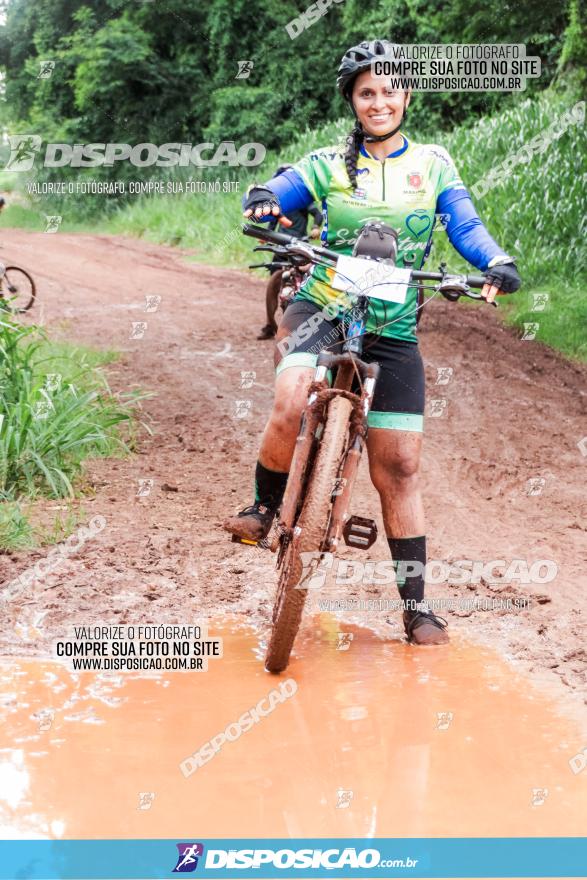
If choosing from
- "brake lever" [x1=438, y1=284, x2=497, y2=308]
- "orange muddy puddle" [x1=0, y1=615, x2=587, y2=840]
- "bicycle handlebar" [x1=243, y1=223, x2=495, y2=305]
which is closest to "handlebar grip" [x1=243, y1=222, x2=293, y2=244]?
"bicycle handlebar" [x1=243, y1=223, x2=495, y2=305]

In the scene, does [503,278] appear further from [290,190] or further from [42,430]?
[42,430]

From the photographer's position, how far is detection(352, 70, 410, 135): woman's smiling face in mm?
4262

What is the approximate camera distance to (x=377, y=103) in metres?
4.27

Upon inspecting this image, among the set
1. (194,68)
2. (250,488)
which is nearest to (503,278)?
(250,488)

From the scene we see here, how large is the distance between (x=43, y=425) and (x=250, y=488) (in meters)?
1.25

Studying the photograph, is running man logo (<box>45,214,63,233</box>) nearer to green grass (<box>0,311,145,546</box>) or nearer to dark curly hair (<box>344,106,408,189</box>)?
green grass (<box>0,311,145,546</box>)

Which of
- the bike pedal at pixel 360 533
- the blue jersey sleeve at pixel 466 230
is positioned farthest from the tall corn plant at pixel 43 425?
the blue jersey sleeve at pixel 466 230

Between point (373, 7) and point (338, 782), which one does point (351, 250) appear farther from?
point (373, 7)

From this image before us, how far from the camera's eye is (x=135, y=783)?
332 cm

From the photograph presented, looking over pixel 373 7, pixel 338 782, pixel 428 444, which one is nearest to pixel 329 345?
pixel 338 782

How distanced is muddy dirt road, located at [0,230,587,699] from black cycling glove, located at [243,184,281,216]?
5.57 feet

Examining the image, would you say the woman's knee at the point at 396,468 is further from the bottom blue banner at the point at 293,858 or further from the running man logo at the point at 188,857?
the running man logo at the point at 188,857

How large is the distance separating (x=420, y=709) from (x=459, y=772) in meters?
0.51

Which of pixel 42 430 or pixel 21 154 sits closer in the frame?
pixel 42 430
